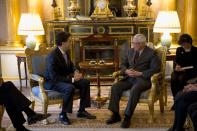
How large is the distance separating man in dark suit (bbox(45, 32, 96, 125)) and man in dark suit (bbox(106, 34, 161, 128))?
391mm

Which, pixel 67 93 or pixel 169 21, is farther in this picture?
pixel 169 21

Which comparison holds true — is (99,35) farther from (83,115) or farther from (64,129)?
(64,129)

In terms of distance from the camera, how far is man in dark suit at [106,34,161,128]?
4.39 meters

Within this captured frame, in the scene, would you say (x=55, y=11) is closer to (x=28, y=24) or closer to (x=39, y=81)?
(x=28, y=24)

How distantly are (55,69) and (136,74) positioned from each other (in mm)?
1071

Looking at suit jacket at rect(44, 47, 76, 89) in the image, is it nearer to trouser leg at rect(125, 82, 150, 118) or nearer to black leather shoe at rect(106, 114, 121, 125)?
black leather shoe at rect(106, 114, 121, 125)

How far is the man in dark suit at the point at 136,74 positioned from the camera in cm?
439

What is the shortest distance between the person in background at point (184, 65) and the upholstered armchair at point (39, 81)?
148 centimetres

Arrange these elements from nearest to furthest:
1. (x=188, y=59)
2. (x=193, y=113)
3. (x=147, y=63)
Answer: (x=193, y=113), (x=147, y=63), (x=188, y=59)

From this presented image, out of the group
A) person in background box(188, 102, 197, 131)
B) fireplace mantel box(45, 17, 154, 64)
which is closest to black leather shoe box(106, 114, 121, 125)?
person in background box(188, 102, 197, 131)

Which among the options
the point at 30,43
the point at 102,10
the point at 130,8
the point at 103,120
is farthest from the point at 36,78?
the point at 130,8

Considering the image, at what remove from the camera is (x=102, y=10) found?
6941mm

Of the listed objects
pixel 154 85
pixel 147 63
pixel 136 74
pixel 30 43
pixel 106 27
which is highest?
pixel 106 27

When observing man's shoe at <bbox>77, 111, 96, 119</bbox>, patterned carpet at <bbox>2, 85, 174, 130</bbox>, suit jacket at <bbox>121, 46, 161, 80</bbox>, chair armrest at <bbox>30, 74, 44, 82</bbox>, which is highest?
suit jacket at <bbox>121, 46, 161, 80</bbox>
